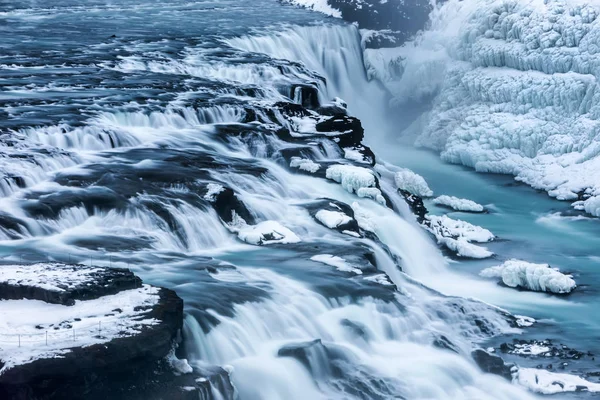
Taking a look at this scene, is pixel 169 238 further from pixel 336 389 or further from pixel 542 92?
pixel 542 92

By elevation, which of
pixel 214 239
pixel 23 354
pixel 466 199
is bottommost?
pixel 466 199

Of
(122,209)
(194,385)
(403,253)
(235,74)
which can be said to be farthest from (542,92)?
(194,385)

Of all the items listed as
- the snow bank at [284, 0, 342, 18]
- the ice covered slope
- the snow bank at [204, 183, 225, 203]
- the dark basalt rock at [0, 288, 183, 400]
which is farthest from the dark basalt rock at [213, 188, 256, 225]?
the snow bank at [284, 0, 342, 18]

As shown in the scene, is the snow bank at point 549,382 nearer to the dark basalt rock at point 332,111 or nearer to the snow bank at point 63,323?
the snow bank at point 63,323

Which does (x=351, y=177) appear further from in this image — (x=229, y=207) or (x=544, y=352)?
(x=544, y=352)

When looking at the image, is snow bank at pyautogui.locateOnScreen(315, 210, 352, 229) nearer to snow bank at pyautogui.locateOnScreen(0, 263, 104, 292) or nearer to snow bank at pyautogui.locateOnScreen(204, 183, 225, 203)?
snow bank at pyautogui.locateOnScreen(204, 183, 225, 203)

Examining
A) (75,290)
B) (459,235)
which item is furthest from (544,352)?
(75,290)

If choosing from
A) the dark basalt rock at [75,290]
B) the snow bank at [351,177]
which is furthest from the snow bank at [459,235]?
the dark basalt rock at [75,290]

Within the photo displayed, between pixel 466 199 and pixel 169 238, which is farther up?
pixel 169 238
